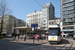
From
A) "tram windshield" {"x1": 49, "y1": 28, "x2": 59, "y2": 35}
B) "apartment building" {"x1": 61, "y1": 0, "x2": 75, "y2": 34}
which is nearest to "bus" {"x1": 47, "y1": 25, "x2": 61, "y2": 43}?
"tram windshield" {"x1": 49, "y1": 28, "x2": 59, "y2": 35}

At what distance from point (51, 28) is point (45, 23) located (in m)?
55.6

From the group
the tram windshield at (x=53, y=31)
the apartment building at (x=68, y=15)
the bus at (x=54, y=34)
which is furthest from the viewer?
the apartment building at (x=68, y=15)

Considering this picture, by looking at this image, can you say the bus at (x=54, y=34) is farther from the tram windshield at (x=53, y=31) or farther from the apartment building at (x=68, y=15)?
the apartment building at (x=68, y=15)

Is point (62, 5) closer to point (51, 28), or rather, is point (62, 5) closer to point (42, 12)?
point (42, 12)

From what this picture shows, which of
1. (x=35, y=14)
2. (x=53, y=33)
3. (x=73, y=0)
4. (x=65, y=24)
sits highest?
(x=73, y=0)

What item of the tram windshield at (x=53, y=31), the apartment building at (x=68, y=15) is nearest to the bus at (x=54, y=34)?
the tram windshield at (x=53, y=31)

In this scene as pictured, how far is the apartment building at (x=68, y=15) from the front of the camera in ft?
193

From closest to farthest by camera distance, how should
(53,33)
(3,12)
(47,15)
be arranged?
(53,33) < (3,12) < (47,15)

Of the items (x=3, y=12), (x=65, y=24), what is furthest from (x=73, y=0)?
(x=3, y=12)

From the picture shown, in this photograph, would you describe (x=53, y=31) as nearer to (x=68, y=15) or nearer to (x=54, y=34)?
(x=54, y=34)

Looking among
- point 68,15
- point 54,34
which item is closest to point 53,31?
point 54,34

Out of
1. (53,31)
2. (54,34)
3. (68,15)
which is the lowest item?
(54,34)

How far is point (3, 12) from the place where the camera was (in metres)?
26.6

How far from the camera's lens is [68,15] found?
2393 inches
